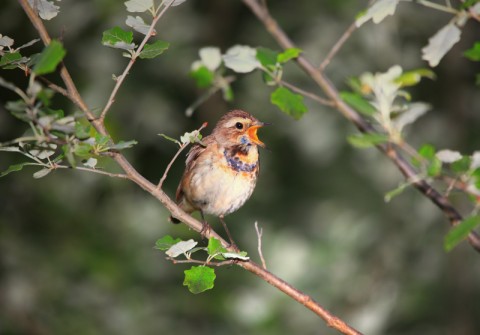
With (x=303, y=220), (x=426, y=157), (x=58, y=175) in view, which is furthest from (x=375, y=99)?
(x=303, y=220)

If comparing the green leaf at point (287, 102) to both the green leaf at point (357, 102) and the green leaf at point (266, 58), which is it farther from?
the green leaf at point (357, 102)

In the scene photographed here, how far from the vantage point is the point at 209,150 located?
15.0ft

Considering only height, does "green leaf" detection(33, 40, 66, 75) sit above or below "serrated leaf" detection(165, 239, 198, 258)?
above

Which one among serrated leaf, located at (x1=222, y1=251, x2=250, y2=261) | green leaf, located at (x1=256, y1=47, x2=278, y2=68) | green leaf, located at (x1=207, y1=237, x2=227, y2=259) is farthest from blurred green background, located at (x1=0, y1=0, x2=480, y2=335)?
green leaf, located at (x1=256, y1=47, x2=278, y2=68)

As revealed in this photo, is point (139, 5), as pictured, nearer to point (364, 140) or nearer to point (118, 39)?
point (118, 39)

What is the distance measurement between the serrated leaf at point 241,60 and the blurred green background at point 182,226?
346cm

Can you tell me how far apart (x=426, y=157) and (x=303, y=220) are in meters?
5.92

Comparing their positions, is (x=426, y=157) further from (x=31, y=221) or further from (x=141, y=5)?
(x=31, y=221)

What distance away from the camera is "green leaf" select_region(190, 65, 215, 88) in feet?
8.03

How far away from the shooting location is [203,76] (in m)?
2.45

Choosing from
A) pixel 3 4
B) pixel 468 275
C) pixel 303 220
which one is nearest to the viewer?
pixel 3 4

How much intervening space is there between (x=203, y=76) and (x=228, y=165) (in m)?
2.07

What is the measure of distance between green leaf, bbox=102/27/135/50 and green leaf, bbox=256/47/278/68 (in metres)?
0.46

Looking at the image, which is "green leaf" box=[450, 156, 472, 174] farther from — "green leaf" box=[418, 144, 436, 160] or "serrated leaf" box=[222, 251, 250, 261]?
"serrated leaf" box=[222, 251, 250, 261]
